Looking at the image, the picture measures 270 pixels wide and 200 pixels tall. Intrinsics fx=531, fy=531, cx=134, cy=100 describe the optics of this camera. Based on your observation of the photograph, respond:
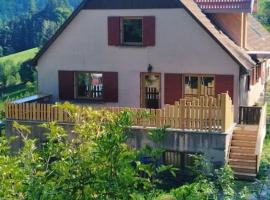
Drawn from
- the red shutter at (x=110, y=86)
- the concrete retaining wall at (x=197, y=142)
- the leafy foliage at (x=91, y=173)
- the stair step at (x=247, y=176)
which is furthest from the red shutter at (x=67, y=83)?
the leafy foliage at (x=91, y=173)

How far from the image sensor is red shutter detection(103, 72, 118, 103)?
A: 22.8 m

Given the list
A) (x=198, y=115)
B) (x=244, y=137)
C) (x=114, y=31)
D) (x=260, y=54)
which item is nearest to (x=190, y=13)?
(x=114, y=31)

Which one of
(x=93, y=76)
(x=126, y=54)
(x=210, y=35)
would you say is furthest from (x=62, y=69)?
(x=210, y=35)

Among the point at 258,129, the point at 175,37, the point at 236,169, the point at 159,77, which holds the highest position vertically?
the point at 175,37

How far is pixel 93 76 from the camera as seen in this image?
76.7 feet

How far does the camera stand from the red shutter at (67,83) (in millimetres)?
23562

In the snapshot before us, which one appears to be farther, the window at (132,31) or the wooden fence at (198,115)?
the window at (132,31)

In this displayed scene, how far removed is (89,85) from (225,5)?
689 centimetres

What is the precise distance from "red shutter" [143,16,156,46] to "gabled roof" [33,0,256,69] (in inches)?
22.2

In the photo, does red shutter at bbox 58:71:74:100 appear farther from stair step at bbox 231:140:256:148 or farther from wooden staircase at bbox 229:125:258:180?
stair step at bbox 231:140:256:148

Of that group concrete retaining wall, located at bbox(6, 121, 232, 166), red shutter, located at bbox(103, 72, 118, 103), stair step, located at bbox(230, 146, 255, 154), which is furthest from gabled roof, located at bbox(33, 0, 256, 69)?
concrete retaining wall, located at bbox(6, 121, 232, 166)

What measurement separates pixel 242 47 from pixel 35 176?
1946 centimetres

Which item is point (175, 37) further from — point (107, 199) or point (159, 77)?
point (107, 199)

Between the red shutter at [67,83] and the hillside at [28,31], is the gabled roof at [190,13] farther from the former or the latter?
the hillside at [28,31]
